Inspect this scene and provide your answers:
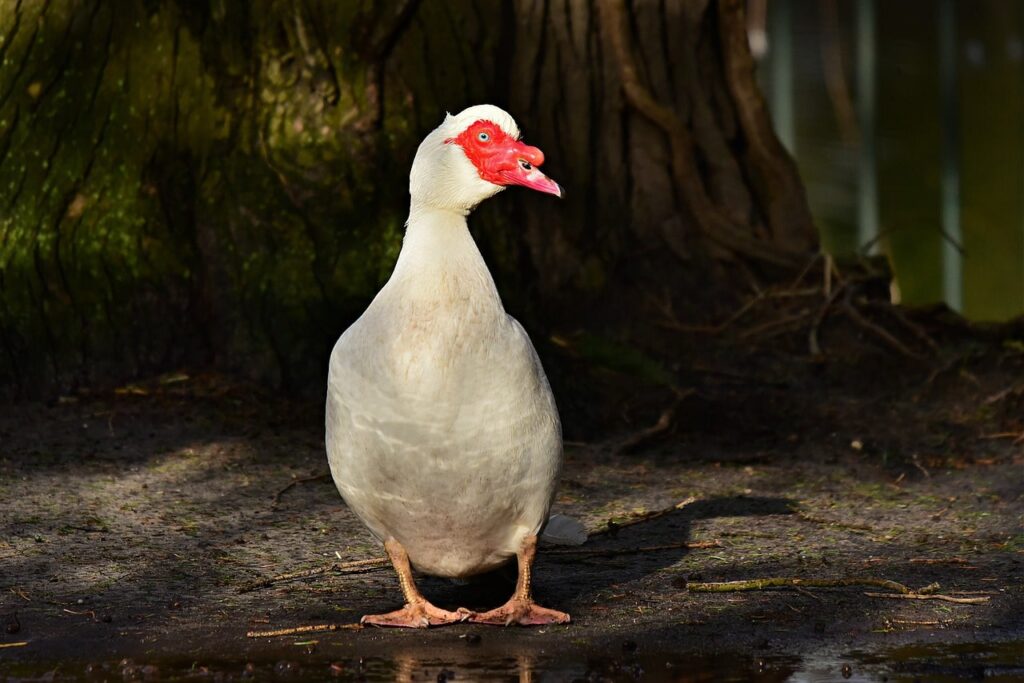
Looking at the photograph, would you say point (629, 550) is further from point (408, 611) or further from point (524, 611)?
point (408, 611)

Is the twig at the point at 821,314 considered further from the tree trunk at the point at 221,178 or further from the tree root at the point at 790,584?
the tree root at the point at 790,584

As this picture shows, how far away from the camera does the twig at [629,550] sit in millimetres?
5766

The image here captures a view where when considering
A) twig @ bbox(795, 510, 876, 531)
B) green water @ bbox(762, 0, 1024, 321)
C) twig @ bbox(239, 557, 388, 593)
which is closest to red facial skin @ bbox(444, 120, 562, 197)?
twig @ bbox(239, 557, 388, 593)

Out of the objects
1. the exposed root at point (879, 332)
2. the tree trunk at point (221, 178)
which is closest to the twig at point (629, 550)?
the tree trunk at point (221, 178)

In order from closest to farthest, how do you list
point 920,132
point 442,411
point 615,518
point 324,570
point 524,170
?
point 442,411 < point 524,170 < point 324,570 < point 615,518 < point 920,132

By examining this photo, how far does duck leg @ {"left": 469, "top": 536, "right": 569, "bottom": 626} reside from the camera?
4.88 metres

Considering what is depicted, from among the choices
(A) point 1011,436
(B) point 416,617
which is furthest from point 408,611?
(A) point 1011,436

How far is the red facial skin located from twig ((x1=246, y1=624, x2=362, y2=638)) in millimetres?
1452

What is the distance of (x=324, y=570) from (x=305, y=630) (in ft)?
2.58

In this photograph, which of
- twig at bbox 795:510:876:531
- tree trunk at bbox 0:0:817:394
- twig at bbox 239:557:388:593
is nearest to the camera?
twig at bbox 239:557:388:593

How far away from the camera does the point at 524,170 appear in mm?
4820

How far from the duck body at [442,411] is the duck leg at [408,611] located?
0.06 m

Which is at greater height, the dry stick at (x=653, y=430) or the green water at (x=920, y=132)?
the green water at (x=920, y=132)

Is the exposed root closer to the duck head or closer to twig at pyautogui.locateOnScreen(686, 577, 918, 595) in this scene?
twig at pyautogui.locateOnScreen(686, 577, 918, 595)
